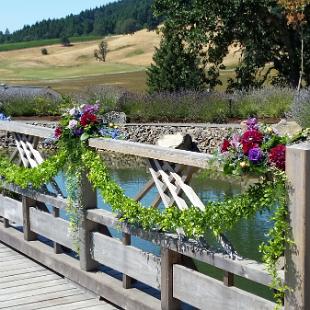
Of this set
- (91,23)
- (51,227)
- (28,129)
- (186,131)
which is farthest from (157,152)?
(91,23)

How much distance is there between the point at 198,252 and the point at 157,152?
723 millimetres

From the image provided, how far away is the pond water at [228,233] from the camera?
724 cm

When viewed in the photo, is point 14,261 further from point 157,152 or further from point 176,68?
point 176,68

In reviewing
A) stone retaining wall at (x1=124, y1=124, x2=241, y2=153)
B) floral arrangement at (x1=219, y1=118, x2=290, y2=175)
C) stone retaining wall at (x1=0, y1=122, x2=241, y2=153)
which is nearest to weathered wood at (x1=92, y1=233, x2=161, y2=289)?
floral arrangement at (x1=219, y1=118, x2=290, y2=175)

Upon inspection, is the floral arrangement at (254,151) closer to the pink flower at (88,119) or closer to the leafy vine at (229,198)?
the leafy vine at (229,198)

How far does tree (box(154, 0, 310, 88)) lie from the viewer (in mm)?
24031

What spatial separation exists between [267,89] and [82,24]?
157694 millimetres

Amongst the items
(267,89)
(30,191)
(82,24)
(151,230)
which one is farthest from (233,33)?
(82,24)

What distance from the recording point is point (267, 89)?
22.3 metres

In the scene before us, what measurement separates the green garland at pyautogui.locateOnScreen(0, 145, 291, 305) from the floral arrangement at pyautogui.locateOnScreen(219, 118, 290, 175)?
0.09 metres

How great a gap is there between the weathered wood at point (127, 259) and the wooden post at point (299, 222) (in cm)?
125

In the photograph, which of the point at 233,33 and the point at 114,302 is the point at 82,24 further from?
the point at 114,302

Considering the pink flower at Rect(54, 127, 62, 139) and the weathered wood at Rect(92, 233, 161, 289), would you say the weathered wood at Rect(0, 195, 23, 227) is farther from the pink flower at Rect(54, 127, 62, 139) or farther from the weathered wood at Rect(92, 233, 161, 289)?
the weathered wood at Rect(92, 233, 161, 289)

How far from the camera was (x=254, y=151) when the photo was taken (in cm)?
400
